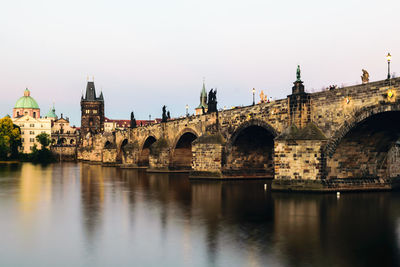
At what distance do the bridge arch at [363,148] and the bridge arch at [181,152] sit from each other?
999 inches

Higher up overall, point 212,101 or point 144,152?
point 212,101

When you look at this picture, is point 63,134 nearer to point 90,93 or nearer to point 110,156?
point 90,93

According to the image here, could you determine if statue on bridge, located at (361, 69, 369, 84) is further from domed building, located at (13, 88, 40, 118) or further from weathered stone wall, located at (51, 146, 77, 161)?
domed building, located at (13, 88, 40, 118)

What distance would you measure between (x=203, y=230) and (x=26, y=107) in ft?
521

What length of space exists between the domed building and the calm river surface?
471ft

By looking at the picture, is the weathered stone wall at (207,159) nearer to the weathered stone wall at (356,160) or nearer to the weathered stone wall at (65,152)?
the weathered stone wall at (356,160)

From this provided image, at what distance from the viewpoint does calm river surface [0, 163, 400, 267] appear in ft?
38.8

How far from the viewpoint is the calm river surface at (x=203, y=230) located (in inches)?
465

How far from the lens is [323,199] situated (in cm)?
2342

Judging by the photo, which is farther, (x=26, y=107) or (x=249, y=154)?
(x=26, y=107)

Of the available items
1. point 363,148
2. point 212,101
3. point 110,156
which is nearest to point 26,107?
point 110,156

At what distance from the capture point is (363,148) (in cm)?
2636

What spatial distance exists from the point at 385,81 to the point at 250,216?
435 inches

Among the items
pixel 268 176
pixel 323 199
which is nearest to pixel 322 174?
pixel 323 199
